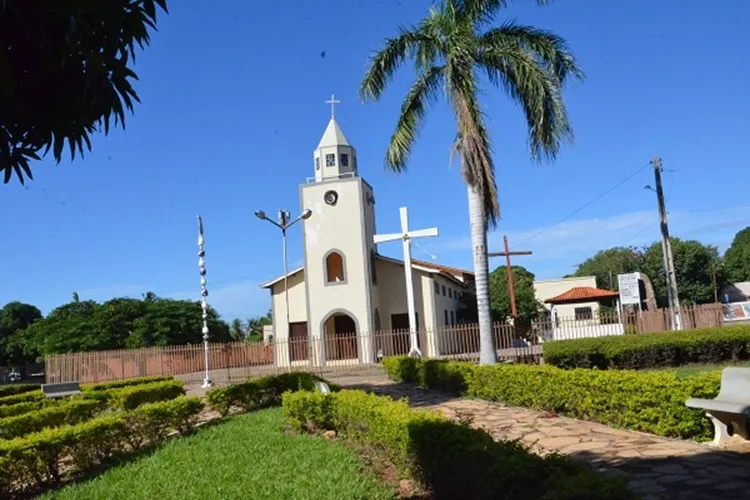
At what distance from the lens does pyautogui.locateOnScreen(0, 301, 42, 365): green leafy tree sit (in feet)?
172

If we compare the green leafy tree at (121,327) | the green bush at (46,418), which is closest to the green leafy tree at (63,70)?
the green bush at (46,418)

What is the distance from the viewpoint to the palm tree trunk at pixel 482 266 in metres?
15.2

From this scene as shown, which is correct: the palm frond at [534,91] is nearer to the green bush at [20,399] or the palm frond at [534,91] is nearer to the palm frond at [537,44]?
the palm frond at [537,44]

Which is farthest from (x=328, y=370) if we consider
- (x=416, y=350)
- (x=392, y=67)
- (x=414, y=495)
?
(x=414, y=495)

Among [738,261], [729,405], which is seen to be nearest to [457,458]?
[729,405]

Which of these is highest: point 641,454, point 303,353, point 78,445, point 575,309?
point 575,309

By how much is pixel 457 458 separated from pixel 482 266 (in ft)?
33.9

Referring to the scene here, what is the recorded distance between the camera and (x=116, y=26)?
346 cm

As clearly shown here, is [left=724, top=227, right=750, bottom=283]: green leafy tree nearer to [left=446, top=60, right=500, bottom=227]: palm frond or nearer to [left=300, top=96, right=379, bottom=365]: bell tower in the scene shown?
[left=300, top=96, right=379, bottom=365]: bell tower

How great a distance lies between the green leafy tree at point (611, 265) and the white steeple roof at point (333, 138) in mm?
41812

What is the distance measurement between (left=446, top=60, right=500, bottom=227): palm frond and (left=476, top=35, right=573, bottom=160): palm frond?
77 centimetres

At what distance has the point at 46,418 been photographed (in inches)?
460

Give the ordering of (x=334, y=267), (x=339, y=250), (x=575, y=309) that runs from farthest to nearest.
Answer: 1. (x=575, y=309)
2. (x=334, y=267)
3. (x=339, y=250)

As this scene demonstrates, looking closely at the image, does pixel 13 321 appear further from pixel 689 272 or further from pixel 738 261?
pixel 738 261
